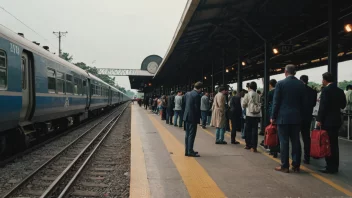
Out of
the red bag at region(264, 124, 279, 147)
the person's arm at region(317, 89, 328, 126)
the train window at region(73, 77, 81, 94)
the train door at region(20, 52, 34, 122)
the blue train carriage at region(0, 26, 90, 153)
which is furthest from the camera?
the train window at region(73, 77, 81, 94)

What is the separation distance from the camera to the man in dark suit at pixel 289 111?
5.32 m

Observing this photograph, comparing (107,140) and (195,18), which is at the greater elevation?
(195,18)

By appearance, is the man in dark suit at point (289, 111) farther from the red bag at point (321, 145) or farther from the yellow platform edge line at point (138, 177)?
the yellow platform edge line at point (138, 177)

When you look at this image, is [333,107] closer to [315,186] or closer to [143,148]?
[315,186]

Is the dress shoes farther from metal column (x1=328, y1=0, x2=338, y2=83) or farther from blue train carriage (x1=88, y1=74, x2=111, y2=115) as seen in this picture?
blue train carriage (x1=88, y1=74, x2=111, y2=115)

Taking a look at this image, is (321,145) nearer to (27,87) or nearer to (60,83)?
(27,87)

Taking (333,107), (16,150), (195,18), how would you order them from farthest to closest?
(195,18), (16,150), (333,107)

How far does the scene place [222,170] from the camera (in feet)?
18.4

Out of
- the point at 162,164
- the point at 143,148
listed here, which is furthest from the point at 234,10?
the point at 162,164

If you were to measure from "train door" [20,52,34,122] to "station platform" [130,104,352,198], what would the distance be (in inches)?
122

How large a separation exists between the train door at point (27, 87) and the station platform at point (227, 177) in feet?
10.2

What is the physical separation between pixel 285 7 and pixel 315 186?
20.5 ft

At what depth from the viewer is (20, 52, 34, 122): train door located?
805cm

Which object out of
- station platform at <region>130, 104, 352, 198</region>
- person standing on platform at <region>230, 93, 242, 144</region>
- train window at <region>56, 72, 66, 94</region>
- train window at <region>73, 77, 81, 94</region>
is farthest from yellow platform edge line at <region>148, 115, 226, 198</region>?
train window at <region>73, 77, 81, 94</region>
